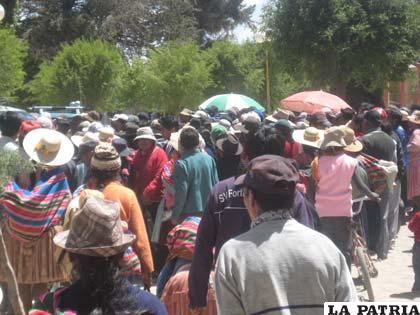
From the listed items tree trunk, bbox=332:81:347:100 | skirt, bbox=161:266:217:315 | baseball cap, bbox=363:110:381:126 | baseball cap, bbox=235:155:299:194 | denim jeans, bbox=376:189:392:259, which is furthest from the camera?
tree trunk, bbox=332:81:347:100

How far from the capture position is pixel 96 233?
10.8 feet

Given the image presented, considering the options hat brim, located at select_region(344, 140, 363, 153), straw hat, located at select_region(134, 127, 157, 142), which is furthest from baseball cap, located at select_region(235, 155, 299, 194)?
straw hat, located at select_region(134, 127, 157, 142)

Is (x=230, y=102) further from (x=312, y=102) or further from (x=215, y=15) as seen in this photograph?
(x=215, y=15)

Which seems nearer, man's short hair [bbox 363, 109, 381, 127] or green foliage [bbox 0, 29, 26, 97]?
man's short hair [bbox 363, 109, 381, 127]

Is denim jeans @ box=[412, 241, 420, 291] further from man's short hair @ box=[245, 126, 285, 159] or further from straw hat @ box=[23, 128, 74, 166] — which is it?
man's short hair @ box=[245, 126, 285, 159]

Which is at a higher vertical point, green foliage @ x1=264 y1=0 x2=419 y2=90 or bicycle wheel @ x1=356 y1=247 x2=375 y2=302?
green foliage @ x1=264 y1=0 x2=419 y2=90

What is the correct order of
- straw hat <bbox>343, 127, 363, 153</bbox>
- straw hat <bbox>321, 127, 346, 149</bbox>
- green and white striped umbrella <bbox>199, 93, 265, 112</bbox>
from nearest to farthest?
straw hat <bbox>321, 127, 346, 149</bbox> < straw hat <bbox>343, 127, 363, 153</bbox> < green and white striped umbrella <bbox>199, 93, 265, 112</bbox>

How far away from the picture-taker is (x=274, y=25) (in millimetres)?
27188

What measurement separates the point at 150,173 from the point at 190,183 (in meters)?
1.40

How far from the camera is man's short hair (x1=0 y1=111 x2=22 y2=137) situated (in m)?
7.47

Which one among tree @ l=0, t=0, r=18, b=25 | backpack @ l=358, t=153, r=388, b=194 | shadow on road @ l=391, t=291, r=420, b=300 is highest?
tree @ l=0, t=0, r=18, b=25

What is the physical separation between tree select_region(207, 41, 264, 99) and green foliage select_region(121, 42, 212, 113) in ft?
36.3

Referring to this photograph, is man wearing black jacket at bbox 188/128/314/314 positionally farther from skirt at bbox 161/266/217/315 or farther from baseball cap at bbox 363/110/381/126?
baseball cap at bbox 363/110/381/126

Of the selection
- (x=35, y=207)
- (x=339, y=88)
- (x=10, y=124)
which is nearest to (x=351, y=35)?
(x=339, y=88)
